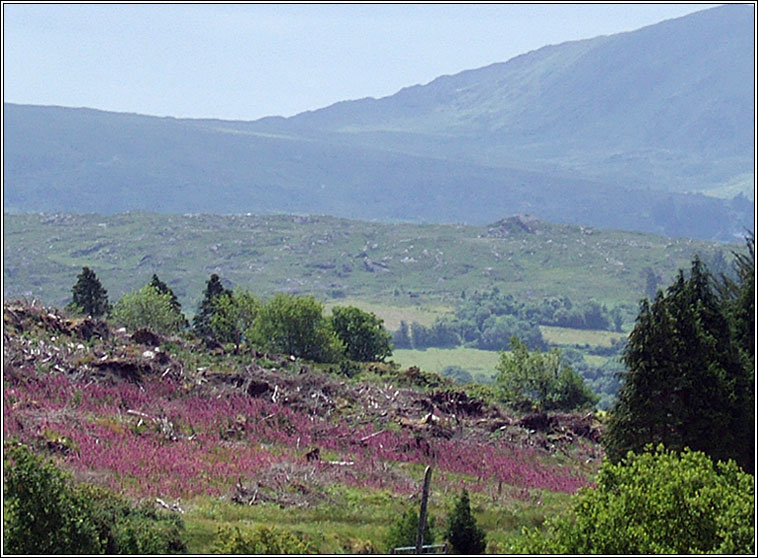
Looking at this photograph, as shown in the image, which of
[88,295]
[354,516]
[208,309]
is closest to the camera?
[354,516]

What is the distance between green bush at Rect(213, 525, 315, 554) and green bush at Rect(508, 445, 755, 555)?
5.41 m

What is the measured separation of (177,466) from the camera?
1358 inches

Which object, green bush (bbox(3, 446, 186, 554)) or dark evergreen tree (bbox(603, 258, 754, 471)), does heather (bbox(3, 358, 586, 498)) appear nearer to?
dark evergreen tree (bbox(603, 258, 754, 471))

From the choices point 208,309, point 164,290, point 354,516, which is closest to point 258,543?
point 354,516

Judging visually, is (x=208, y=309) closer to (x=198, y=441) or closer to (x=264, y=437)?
(x=264, y=437)

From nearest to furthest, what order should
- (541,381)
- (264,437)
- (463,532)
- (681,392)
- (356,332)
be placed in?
1. (463,532)
2. (681,392)
3. (264,437)
4. (541,381)
5. (356,332)

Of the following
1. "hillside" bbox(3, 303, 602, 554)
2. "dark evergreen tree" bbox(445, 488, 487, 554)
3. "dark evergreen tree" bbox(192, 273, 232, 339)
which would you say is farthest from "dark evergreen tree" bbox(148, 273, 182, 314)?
"dark evergreen tree" bbox(445, 488, 487, 554)

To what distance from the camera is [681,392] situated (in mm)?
40406

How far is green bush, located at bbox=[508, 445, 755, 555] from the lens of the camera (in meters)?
23.8

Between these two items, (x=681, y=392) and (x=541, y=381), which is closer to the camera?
(x=681, y=392)

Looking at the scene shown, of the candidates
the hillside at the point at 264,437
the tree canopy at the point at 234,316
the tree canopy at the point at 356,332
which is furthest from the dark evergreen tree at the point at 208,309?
the hillside at the point at 264,437

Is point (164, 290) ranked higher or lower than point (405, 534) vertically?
lower

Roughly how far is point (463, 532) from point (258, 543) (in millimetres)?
7070

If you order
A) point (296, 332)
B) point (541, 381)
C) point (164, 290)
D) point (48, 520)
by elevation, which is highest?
point (48, 520)
